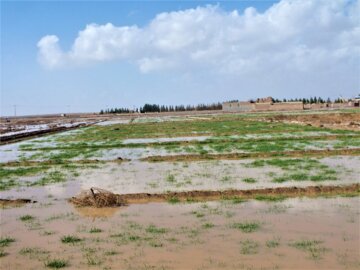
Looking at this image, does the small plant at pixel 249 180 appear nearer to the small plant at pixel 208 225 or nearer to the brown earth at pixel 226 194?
the brown earth at pixel 226 194

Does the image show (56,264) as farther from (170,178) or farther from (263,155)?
(263,155)

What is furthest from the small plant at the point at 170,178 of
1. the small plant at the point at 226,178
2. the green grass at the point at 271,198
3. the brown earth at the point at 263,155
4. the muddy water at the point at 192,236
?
the brown earth at the point at 263,155

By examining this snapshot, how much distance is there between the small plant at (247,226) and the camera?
23.4 ft

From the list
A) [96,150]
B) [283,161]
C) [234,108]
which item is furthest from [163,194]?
[234,108]

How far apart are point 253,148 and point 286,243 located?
Answer: 46.3ft

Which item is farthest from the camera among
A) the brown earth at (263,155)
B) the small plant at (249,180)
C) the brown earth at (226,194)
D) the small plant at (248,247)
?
the brown earth at (263,155)

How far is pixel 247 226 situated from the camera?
24.1 ft

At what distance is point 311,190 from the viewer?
10.0 meters

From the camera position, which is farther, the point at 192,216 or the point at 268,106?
the point at 268,106

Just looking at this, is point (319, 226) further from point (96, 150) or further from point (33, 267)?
point (96, 150)

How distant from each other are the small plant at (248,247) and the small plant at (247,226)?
0.55 metres

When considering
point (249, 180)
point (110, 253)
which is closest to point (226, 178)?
point (249, 180)

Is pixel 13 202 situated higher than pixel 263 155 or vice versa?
pixel 263 155

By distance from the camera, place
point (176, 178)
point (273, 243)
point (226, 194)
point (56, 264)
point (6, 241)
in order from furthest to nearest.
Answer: point (176, 178)
point (226, 194)
point (6, 241)
point (273, 243)
point (56, 264)
